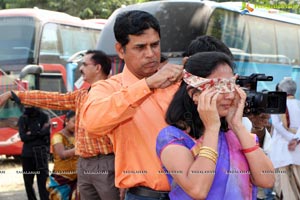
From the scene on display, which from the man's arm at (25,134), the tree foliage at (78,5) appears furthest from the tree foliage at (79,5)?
the man's arm at (25,134)

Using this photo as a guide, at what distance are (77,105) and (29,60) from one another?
6.87 m

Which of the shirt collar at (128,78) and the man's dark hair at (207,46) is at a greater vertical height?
the man's dark hair at (207,46)

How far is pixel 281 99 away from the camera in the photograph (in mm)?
2143

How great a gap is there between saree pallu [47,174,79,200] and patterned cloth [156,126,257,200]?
3.10 m

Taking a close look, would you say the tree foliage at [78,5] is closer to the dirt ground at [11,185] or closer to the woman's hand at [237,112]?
the dirt ground at [11,185]

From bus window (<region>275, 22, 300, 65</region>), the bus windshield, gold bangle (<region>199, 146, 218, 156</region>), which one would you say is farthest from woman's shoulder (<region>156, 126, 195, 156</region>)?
the bus windshield

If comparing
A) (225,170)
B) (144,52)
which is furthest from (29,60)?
(225,170)

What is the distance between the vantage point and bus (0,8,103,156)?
408 inches

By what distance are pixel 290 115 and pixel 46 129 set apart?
3053mm

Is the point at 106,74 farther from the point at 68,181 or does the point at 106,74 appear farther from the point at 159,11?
the point at 159,11

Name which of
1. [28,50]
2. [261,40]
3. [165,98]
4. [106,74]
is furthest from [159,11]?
[165,98]

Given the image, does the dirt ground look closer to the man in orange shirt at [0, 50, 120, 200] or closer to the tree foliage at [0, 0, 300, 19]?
the man in orange shirt at [0, 50, 120, 200]

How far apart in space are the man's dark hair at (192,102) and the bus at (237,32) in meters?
4.68

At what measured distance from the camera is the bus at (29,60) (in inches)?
408
